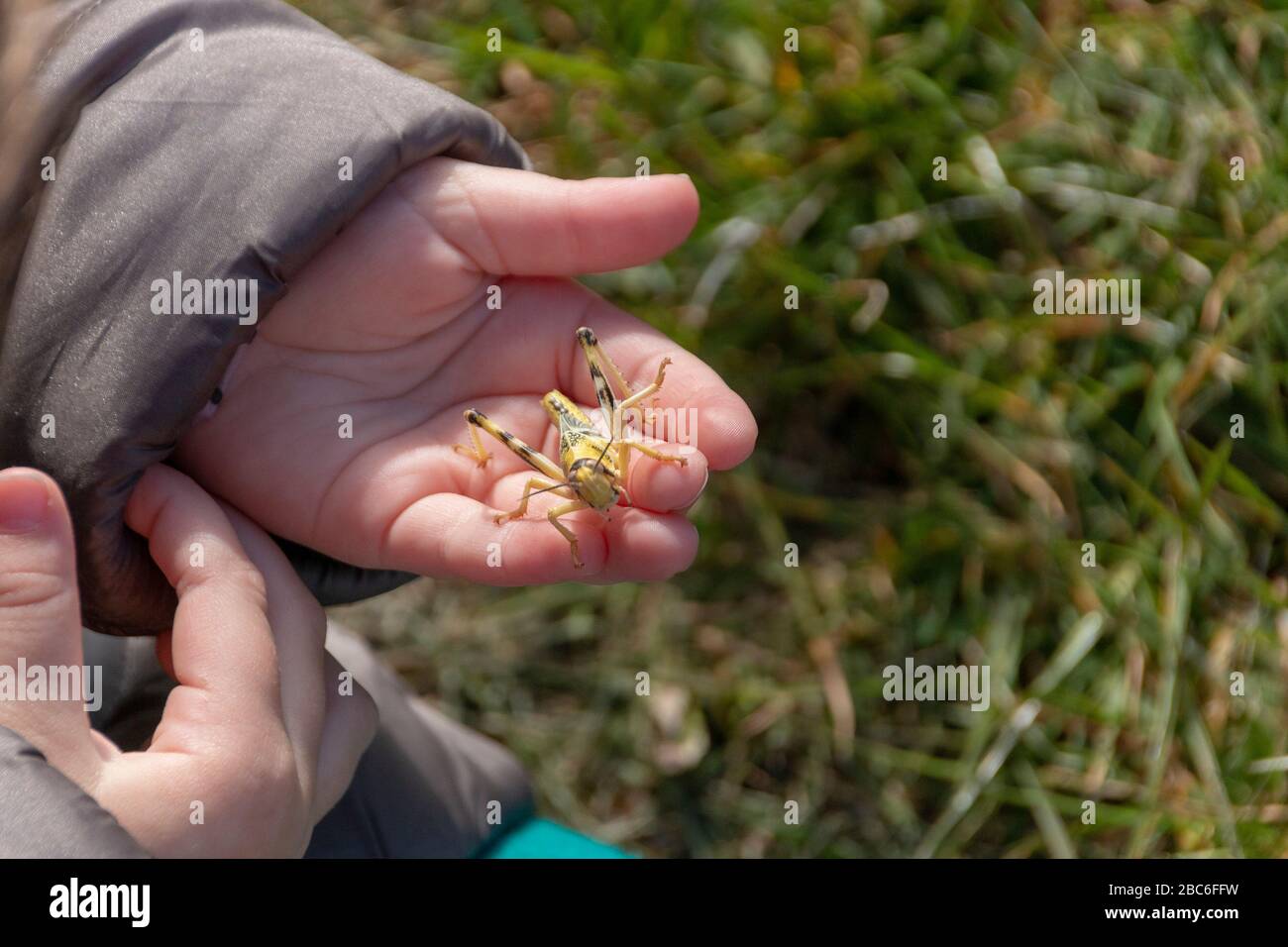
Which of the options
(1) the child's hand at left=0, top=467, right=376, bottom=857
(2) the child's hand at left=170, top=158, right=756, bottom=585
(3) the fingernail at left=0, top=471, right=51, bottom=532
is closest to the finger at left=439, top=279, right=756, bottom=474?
(2) the child's hand at left=170, top=158, right=756, bottom=585

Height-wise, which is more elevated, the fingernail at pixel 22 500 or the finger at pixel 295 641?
the fingernail at pixel 22 500

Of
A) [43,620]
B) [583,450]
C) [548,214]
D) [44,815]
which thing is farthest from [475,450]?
[44,815]

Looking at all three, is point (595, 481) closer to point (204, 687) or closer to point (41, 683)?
point (204, 687)

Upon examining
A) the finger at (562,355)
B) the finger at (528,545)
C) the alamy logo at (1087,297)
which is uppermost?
the alamy logo at (1087,297)

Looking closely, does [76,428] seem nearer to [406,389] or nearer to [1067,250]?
[406,389]

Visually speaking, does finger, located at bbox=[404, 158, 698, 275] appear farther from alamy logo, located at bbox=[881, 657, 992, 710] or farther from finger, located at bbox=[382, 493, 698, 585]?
alamy logo, located at bbox=[881, 657, 992, 710]

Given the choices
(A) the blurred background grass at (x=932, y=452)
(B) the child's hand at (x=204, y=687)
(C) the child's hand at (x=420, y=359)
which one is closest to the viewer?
(B) the child's hand at (x=204, y=687)

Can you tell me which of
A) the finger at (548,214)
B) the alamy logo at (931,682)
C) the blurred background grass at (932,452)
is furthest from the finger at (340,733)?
the alamy logo at (931,682)

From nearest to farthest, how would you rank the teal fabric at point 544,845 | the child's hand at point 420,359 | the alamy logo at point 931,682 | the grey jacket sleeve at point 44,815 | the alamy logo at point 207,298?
the grey jacket sleeve at point 44,815
the alamy logo at point 207,298
the child's hand at point 420,359
the teal fabric at point 544,845
the alamy logo at point 931,682
